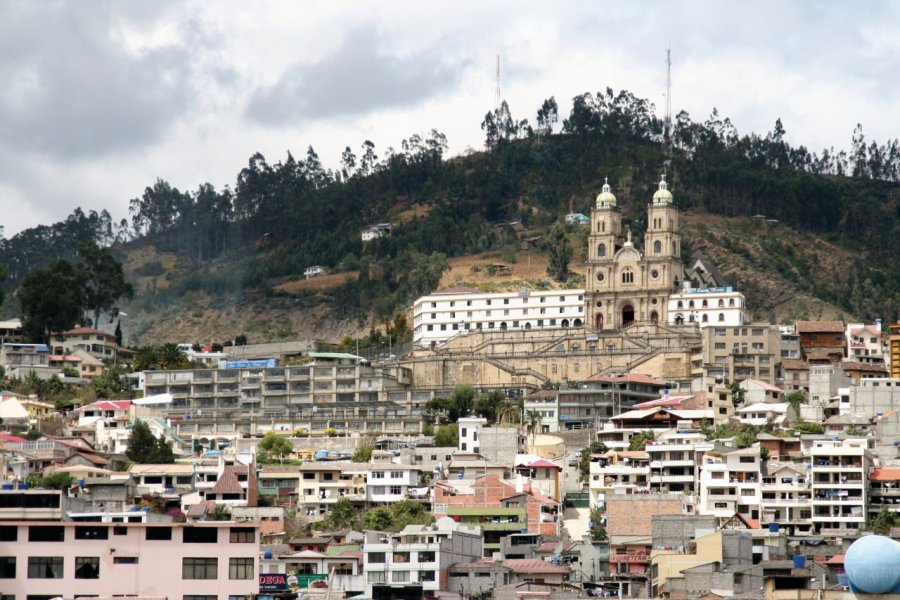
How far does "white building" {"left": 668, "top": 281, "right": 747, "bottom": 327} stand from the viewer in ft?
411

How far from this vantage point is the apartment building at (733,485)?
90438 millimetres

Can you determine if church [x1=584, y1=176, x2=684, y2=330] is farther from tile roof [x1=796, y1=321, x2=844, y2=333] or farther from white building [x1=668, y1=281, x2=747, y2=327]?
tile roof [x1=796, y1=321, x2=844, y2=333]

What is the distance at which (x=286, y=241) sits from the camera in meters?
179

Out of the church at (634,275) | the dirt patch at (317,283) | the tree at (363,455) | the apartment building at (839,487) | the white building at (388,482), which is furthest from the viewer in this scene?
the dirt patch at (317,283)

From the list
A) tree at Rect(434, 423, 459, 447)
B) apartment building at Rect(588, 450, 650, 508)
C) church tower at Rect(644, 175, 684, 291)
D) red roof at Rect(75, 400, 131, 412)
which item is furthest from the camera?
church tower at Rect(644, 175, 684, 291)

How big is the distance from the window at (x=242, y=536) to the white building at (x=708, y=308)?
7333 centimetres

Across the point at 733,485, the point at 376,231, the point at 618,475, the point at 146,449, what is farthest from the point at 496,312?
the point at 733,485

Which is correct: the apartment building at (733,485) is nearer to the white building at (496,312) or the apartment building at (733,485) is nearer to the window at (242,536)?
the white building at (496,312)

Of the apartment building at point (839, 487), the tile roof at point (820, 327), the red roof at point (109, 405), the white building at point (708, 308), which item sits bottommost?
the apartment building at point (839, 487)

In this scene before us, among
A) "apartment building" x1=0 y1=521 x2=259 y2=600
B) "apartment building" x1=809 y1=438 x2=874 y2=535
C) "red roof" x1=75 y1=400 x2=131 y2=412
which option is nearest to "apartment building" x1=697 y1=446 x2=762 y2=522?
"apartment building" x1=809 y1=438 x2=874 y2=535

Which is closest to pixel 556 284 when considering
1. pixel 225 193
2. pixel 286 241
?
pixel 286 241

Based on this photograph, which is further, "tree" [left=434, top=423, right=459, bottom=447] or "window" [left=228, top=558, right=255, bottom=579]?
"tree" [left=434, top=423, right=459, bottom=447]

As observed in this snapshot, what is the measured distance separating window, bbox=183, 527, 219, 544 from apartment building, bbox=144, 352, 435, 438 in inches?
2323

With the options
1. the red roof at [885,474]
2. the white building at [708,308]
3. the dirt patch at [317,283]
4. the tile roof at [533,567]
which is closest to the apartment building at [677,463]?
the red roof at [885,474]
